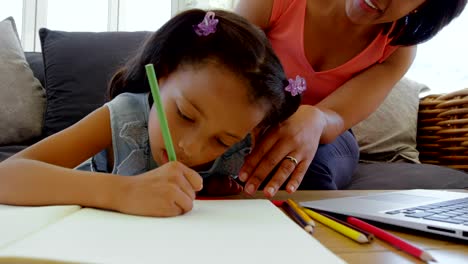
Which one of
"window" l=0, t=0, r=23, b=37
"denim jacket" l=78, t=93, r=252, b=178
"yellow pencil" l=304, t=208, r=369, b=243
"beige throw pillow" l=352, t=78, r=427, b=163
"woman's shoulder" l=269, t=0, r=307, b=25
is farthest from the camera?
"window" l=0, t=0, r=23, b=37

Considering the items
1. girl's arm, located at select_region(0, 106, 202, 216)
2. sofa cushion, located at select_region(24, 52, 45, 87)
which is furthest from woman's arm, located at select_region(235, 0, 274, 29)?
sofa cushion, located at select_region(24, 52, 45, 87)

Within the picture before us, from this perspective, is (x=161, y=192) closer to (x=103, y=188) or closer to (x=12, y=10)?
(x=103, y=188)

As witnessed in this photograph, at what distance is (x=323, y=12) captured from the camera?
40.6 inches

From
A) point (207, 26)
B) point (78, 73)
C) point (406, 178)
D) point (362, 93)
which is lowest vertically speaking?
point (406, 178)

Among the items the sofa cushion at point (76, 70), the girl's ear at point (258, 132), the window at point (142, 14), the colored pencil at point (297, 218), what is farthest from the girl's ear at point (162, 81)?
the window at point (142, 14)

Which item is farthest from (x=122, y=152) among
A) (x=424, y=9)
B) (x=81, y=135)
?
(x=424, y=9)

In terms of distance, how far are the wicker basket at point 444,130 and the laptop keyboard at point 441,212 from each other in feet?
2.77

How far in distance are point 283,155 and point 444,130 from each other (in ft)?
3.06

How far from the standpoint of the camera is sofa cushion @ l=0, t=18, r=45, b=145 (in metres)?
1.34

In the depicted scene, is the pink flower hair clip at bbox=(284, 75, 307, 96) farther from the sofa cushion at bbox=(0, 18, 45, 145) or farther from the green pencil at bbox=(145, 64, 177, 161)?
the sofa cushion at bbox=(0, 18, 45, 145)

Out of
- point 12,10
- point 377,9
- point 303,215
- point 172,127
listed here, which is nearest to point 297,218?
point 303,215

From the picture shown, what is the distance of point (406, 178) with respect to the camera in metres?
1.11

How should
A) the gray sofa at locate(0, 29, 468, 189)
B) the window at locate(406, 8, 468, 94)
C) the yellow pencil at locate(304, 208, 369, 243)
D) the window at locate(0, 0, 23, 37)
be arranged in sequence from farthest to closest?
the window at locate(406, 8, 468, 94) < the window at locate(0, 0, 23, 37) < the gray sofa at locate(0, 29, 468, 189) < the yellow pencil at locate(304, 208, 369, 243)

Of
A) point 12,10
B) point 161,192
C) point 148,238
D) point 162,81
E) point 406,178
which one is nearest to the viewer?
point 148,238
